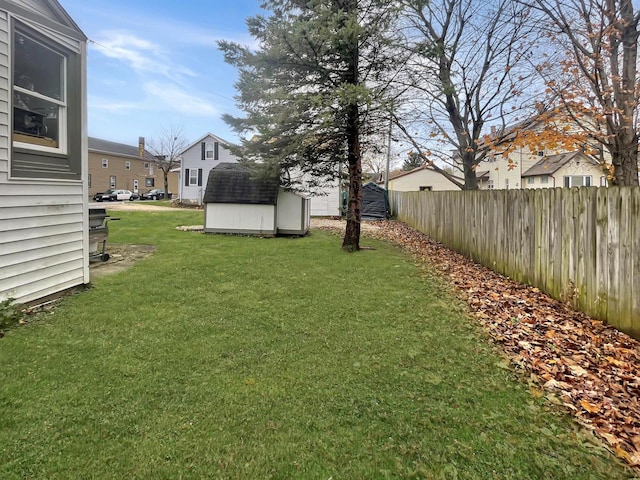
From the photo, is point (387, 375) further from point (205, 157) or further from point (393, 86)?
point (205, 157)

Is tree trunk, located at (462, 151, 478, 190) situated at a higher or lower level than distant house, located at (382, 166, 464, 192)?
lower

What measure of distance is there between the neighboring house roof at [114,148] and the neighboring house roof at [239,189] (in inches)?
1438

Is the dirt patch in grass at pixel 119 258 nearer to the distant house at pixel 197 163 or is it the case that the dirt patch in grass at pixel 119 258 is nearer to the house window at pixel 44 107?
the house window at pixel 44 107

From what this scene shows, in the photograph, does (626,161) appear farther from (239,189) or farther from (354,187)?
(239,189)

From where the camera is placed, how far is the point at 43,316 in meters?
4.59

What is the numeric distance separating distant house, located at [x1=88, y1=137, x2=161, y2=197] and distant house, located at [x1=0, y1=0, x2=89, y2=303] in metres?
41.2

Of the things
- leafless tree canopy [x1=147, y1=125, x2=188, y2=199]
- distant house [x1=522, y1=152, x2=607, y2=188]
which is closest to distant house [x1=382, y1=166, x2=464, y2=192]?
distant house [x1=522, y1=152, x2=607, y2=188]

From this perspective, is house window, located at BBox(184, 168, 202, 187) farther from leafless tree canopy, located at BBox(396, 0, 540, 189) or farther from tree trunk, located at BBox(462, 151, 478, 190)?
tree trunk, located at BBox(462, 151, 478, 190)

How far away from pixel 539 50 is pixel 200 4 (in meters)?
10.4

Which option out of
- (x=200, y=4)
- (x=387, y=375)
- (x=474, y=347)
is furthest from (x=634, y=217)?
(x=200, y=4)

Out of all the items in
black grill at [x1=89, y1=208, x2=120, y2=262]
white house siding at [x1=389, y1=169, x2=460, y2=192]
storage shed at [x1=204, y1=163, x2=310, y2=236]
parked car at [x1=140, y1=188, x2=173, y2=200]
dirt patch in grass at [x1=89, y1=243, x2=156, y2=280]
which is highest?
white house siding at [x1=389, y1=169, x2=460, y2=192]

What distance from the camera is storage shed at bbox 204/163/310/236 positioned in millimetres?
13242

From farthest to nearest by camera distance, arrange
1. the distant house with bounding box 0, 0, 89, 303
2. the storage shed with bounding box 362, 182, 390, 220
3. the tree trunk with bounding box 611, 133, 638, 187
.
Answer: the storage shed with bounding box 362, 182, 390, 220, the tree trunk with bounding box 611, 133, 638, 187, the distant house with bounding box 0, 0, 89, 303

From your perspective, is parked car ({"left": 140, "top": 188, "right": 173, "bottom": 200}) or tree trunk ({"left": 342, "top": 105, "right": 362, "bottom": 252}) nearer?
tree trunk ({"left": 342, "top": 105, "right": 362, "bottom": 252})
